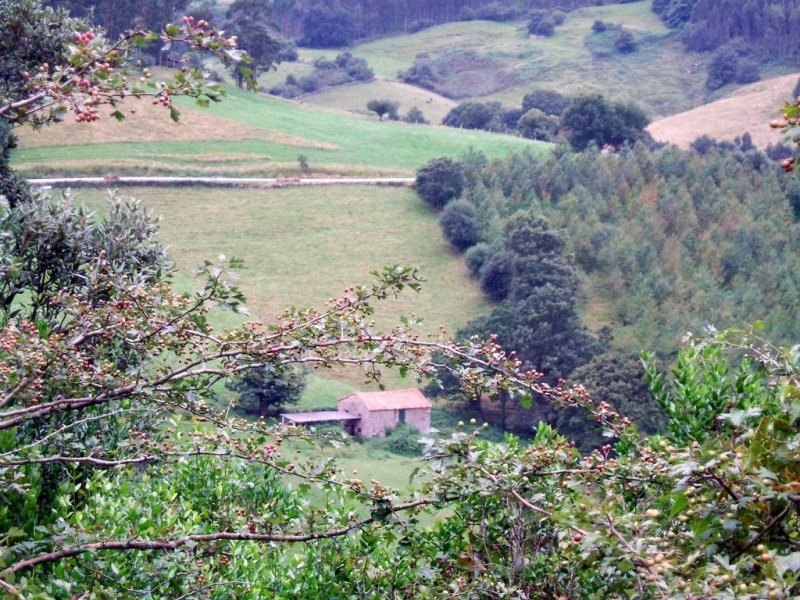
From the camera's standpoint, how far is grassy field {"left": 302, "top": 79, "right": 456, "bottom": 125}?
2469 inches

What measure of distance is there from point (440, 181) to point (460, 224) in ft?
12.7

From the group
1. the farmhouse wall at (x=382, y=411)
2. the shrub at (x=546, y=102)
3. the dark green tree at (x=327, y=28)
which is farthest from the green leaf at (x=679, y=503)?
the dark green tree at (x=327, y=28)

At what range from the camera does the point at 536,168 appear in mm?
38219

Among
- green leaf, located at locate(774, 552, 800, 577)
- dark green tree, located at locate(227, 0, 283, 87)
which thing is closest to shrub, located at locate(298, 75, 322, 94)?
dark green tree, located at locate(227, 0, 283, 87)

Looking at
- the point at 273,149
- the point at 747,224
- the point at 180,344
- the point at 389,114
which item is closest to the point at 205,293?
the point at 180,344

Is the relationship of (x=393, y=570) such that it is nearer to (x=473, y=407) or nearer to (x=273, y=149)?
(x=473, y=407)

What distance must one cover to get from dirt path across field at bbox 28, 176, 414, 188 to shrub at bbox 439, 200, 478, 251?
562 cm

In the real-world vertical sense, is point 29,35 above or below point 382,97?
above

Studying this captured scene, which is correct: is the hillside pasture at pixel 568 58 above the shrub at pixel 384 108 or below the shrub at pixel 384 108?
above

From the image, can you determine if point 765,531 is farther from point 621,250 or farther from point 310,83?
point 310,83

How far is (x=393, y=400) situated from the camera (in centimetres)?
2231

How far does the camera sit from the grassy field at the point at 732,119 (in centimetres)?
5041

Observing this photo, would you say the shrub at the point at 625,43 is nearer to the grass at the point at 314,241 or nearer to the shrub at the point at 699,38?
the shrub at the point at 699,38

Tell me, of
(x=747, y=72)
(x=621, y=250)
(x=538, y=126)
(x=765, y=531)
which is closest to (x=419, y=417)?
(x=621, y=250)
